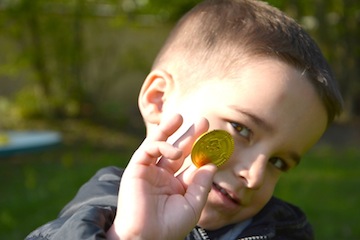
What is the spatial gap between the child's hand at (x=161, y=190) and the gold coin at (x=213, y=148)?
21 millimetres

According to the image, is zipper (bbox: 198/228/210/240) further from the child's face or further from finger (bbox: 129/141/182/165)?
finger (bbox: 129/141/182/165)

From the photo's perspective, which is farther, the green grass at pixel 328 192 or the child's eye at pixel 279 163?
the green grass at pixel 328 192

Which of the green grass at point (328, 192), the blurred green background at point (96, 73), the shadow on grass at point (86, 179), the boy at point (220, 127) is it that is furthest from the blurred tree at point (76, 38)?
the boy at point (220, 127)

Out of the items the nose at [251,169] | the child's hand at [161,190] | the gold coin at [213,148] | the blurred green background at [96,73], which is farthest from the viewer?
the blurred green background at [96,73]

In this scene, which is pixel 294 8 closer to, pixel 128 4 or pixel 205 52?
pixel 128 4

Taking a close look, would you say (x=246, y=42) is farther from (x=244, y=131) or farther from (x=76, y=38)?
(x=76, y=38)

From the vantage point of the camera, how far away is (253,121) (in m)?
2.05

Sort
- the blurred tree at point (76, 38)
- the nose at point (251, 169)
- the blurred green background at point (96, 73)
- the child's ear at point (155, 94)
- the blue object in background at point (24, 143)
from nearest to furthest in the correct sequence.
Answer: the nose at point (251, 169) → the child's ear at point (155, 94) → the blue object in background at point (24, 143) → the blurred green background at point (96, 73) → the blurred tree at point (76, 38)

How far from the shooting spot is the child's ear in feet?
7.56

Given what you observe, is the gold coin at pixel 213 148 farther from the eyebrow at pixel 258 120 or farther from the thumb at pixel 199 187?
the eyebrow at pixel 258 120

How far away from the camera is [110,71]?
1015cm

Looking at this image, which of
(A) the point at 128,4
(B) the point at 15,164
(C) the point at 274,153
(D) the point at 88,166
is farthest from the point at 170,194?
(A) the point at 128,4

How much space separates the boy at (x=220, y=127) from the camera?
1783 mm

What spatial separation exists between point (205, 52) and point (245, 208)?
1.64 feet
